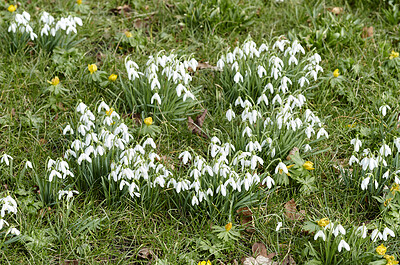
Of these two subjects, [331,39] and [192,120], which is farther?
[331,39]

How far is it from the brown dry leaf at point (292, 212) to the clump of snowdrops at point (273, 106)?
128 millimetres

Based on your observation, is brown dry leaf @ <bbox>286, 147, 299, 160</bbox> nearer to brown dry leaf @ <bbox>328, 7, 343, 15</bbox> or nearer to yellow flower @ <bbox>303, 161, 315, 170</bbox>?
yellow flower @ <bbox>303, 161, 315, 170</bbox>

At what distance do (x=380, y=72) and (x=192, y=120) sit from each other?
5.31 ft

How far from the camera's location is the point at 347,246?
100 inches

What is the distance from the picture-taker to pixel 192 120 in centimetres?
366

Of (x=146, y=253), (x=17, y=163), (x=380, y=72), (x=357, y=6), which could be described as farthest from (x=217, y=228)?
(x=357, y=6)

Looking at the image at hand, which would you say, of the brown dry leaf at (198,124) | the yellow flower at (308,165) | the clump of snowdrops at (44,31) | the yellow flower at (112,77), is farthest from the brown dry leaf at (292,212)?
the clump of snowdrops at (44,31)

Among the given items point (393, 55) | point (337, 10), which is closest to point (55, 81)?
point (393, 55)

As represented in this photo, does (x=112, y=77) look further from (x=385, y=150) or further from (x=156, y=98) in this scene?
(x=385, y=150)

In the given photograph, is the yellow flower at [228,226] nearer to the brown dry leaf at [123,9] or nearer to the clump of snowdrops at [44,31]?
the clump of snowdrops at [44,31]

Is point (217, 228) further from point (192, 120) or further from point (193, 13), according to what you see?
point (193, 13)

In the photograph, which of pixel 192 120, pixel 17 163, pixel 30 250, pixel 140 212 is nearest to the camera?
pixel 30 250

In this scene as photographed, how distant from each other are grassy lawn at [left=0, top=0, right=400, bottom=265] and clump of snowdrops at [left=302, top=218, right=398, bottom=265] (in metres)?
0.01

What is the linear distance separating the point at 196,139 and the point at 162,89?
1.38 ft
